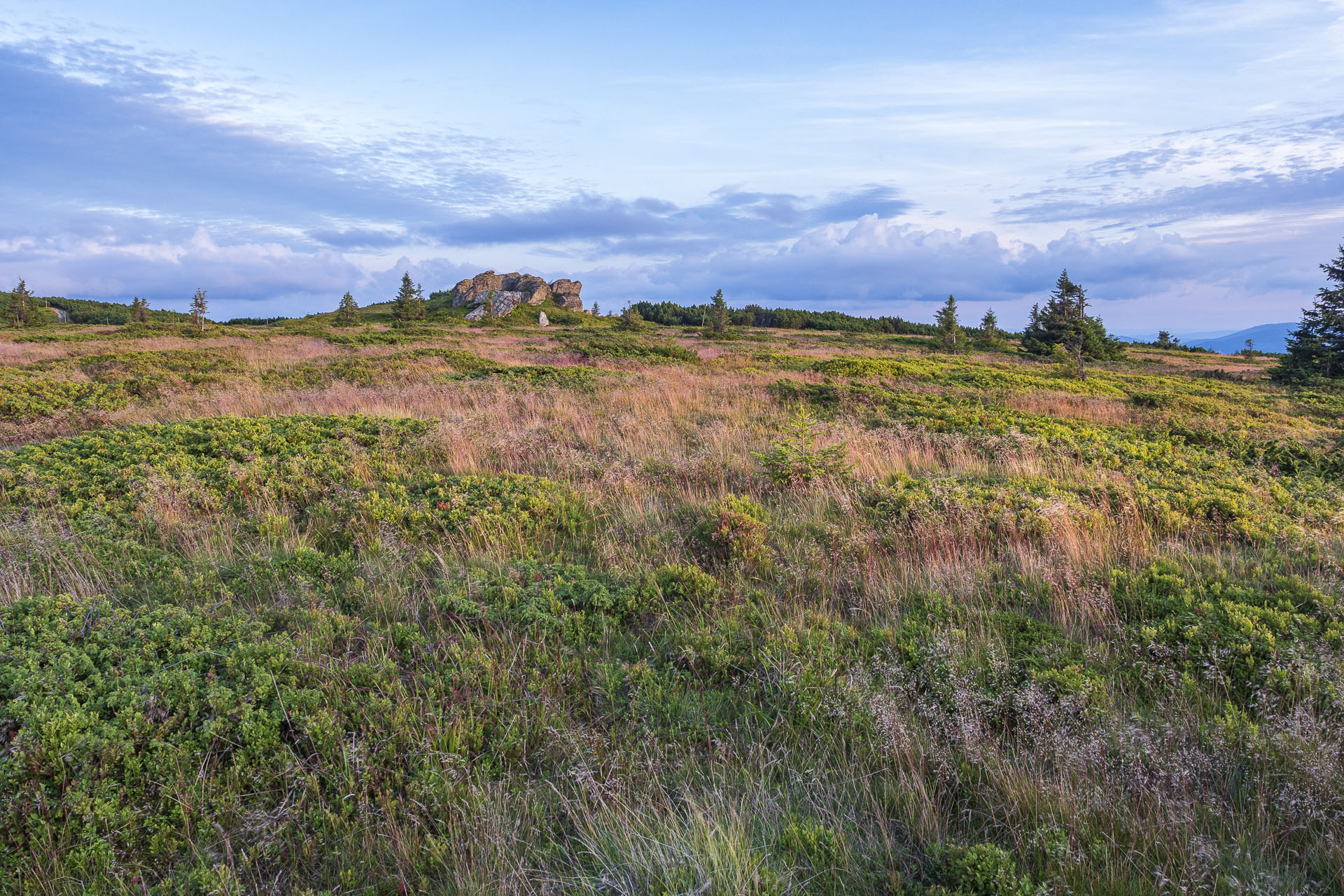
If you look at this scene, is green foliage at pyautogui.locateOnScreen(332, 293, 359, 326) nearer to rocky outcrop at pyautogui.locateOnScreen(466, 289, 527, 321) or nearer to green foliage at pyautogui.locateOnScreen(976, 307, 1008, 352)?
rocky outcrop at pyautogui.locateOnScreen(466, 289, 527, 321)

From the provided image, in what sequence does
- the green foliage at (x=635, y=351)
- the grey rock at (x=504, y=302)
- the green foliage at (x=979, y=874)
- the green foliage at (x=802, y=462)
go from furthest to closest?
the grey rock at (x=504, y=302), the green foliage at (x=635, y=351), the green foliage at (x=802, y=462), the green foliage at (x=979, y=874)

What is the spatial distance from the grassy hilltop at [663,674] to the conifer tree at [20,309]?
61359 millimetres

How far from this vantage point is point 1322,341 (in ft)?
104

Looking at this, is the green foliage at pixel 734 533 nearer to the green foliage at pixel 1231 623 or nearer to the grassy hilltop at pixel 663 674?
the grassy hilltop at pixel 663 674

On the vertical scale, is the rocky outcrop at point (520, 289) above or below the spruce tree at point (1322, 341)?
above

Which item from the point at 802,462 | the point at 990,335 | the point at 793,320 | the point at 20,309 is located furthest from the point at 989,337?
the point at 20,309

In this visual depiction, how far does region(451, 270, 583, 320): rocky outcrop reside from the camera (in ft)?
257

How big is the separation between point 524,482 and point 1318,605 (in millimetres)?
6051

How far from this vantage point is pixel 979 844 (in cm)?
209

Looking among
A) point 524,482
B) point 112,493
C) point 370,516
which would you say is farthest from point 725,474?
point 112,493

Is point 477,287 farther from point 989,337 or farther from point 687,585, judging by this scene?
point 687,585

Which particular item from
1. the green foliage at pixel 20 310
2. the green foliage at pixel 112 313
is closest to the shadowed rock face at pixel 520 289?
the green foliage at pixel 112 313

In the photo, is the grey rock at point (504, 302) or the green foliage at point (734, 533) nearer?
the green foliage at point (734, 533)

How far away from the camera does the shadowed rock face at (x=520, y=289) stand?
257ft
